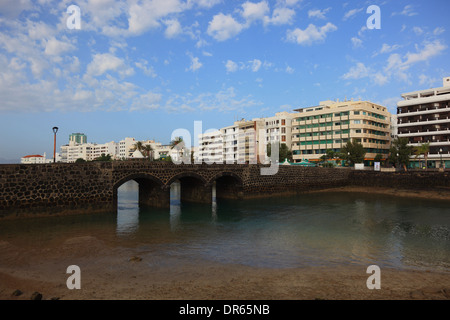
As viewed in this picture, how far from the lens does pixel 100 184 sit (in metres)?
25.8

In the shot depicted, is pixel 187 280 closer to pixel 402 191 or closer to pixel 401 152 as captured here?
pixel 402 191

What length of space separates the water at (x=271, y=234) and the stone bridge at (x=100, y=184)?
124cm

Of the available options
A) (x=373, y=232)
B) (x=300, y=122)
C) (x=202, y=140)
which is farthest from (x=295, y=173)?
(x=202, y=140)

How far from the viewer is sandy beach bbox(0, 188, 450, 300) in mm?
8945

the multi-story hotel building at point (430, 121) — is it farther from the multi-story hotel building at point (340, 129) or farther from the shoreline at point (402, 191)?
the shoreline at point (402, 191)

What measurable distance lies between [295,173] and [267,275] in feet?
118

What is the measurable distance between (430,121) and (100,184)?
72.9 m

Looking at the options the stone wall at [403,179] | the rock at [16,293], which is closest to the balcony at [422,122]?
the stone wall at [403,179]

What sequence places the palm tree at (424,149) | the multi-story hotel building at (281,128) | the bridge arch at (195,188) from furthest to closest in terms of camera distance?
1. the multi-story hotel building at (281,128)
2. the palm tree at (424,149)
3. the bridge arch at (195,188)

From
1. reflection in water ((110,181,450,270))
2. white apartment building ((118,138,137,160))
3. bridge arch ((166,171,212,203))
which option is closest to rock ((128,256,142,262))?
reflection in water ((110,181,450,270))

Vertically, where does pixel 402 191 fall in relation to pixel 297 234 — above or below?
above

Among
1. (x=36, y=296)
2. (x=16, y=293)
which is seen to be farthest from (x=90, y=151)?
(x=36, y=296)

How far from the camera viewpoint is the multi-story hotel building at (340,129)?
78000 millimetres
